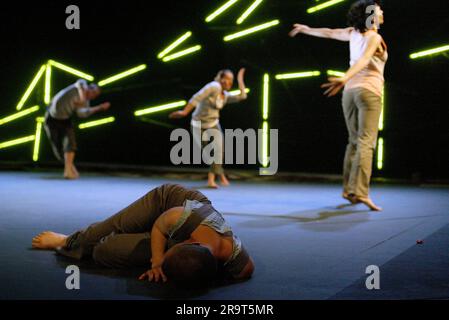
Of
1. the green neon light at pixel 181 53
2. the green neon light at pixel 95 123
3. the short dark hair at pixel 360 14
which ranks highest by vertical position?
the green neon light at pixel 181 53

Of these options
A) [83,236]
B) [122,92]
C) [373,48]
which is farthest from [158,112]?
[83,236]

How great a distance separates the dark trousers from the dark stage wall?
5.08 m

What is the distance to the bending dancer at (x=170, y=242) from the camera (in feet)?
7.69

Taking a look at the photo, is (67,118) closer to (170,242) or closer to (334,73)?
(334,73)

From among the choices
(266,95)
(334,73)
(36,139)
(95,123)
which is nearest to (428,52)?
(334,73)

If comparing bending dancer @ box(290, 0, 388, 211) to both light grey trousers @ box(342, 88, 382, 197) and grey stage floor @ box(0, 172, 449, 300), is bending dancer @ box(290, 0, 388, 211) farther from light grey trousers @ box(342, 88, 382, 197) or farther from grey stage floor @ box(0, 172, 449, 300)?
grey stage floor @ box(0, 172, 449, 300)

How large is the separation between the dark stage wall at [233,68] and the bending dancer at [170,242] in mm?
5135

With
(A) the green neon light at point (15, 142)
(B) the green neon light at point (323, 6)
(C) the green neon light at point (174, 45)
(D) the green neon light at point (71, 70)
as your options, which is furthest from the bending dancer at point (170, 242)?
(A) the green neon light at point (15, 142)

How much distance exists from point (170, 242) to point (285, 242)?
1052 mm

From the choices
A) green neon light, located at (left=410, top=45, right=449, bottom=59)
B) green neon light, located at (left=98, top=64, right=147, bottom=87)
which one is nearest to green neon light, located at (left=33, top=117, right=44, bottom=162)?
green neon light, located at (left=98, top=64, right=147, bottom=87)

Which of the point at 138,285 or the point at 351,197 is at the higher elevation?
the point at 351,197

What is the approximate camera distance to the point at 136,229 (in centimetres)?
283

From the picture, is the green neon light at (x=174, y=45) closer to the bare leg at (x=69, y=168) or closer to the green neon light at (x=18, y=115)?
the bare leg at (x=69, y=168)
